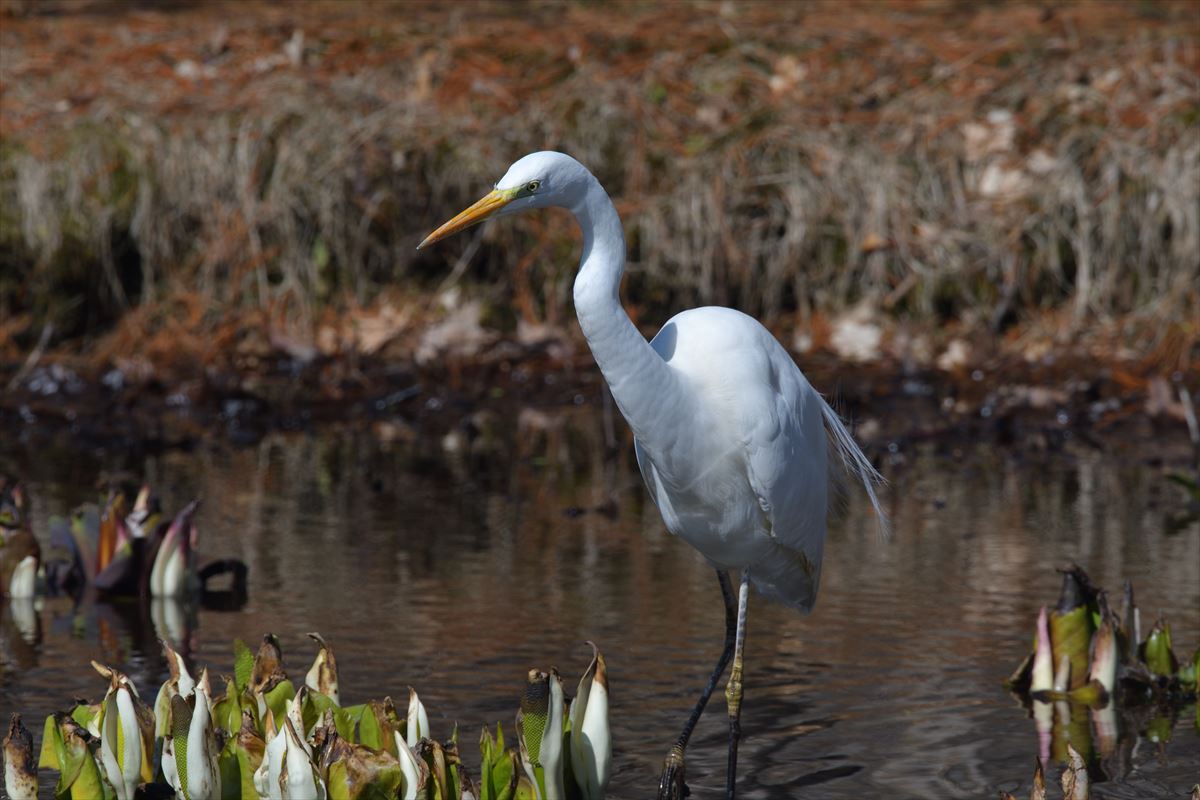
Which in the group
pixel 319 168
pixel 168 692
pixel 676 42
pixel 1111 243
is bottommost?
pixel 168 692

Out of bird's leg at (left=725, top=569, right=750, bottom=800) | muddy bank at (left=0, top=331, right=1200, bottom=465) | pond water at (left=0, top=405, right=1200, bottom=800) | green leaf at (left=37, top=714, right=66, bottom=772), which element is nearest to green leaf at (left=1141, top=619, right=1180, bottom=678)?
pond water at (left=0, top=405, right=1200, bottom=800)

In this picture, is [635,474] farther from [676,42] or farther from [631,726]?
[676,42]

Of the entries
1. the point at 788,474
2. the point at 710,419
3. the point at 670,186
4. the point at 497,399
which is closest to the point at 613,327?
the point at 710,419

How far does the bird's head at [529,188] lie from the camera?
3482mm

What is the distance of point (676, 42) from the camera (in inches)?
422

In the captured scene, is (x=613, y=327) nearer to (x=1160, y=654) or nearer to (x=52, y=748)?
(x=52, y=748)

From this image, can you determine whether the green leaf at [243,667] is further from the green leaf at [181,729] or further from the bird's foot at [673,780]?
the bird's foot at [673,780]

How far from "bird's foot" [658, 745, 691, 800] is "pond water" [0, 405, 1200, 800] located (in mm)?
65

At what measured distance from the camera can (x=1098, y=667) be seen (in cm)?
444

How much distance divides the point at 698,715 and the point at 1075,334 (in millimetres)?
5161

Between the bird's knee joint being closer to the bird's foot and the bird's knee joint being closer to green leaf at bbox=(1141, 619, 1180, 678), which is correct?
the bird's foot

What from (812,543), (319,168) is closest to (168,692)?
(812,543)

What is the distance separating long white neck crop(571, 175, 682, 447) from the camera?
11.8ft

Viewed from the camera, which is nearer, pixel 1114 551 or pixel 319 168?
pixel 1114 551
